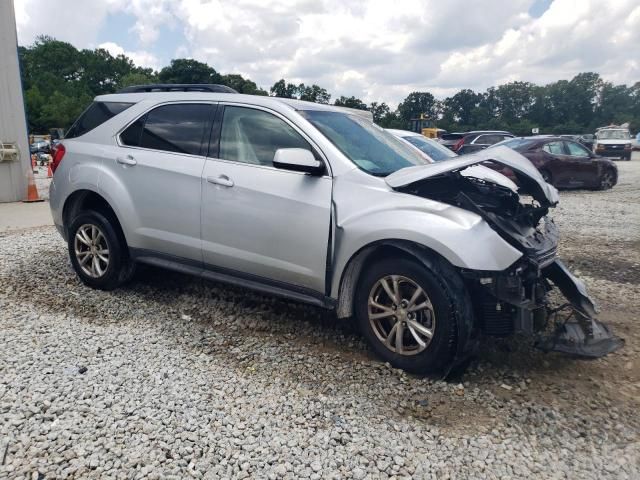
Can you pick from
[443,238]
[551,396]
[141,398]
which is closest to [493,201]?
[443,238]

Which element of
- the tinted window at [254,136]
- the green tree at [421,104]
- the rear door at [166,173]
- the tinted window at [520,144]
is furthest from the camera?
the green tree at [421,104]

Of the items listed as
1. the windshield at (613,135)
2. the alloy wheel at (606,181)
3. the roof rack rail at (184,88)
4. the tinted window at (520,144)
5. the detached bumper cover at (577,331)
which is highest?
the windshield at (613,135)

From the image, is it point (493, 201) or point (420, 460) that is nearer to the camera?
point (420, 460)

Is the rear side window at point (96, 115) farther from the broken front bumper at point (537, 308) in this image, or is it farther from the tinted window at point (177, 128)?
the broken front bumper at point (537, 308)

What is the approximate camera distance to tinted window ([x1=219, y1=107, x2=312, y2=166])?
3.78 metres

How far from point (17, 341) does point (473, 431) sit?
10.5 ft

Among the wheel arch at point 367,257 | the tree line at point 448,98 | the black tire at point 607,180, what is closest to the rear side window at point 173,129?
the wheel arch at point 367,257

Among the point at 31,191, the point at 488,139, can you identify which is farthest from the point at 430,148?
the point at 488,139

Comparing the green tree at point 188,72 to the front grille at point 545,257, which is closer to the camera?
the front grille at point 545,257

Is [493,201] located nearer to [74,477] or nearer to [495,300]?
[495,300]

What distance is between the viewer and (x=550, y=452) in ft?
8.47

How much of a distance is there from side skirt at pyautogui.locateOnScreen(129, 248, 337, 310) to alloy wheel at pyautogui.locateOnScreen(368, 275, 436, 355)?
34cm

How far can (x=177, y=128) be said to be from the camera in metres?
4.29

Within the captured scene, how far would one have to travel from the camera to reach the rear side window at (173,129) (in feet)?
13.7
